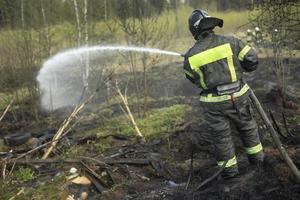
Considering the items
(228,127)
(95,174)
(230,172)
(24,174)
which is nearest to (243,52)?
(228,127)

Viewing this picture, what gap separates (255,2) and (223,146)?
14.2ft

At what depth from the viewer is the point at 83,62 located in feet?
46.6

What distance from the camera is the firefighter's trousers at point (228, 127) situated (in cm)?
513

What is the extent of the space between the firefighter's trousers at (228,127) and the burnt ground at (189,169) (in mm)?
182

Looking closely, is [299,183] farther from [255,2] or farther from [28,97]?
[28,97]

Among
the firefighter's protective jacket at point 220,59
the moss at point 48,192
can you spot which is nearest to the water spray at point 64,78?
the moss at point 48,192

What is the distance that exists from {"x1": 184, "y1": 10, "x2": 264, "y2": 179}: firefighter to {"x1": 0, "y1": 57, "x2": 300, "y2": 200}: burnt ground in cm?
33

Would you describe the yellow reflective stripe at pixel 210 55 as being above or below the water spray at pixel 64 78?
above

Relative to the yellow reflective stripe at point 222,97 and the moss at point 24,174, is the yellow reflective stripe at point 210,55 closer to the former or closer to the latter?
the yellow reflective stripe at point 222,97

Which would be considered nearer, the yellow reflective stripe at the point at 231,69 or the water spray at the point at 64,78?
the yellow reflective stripe at the point at 231,69

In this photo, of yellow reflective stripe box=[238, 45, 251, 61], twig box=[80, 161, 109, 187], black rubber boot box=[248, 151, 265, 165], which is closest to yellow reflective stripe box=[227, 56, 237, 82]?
yellow reflective stripe box=[238, 45, 251, 61]

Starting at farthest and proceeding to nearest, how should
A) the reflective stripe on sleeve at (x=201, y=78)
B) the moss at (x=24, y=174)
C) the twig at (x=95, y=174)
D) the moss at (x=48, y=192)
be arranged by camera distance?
the moss at (x=24, y=174) < the twig at (x=95, y=174) < the moss at (x=48, y=192) < the reflective stripe on sleeve at (x=201, y=78)

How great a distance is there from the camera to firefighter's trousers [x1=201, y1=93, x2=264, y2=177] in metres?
5.13

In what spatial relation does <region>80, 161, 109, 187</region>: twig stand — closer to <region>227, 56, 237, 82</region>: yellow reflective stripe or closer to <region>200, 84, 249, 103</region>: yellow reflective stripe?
<region>200, 84, 249, 103</region>: yellow reflective stripe
